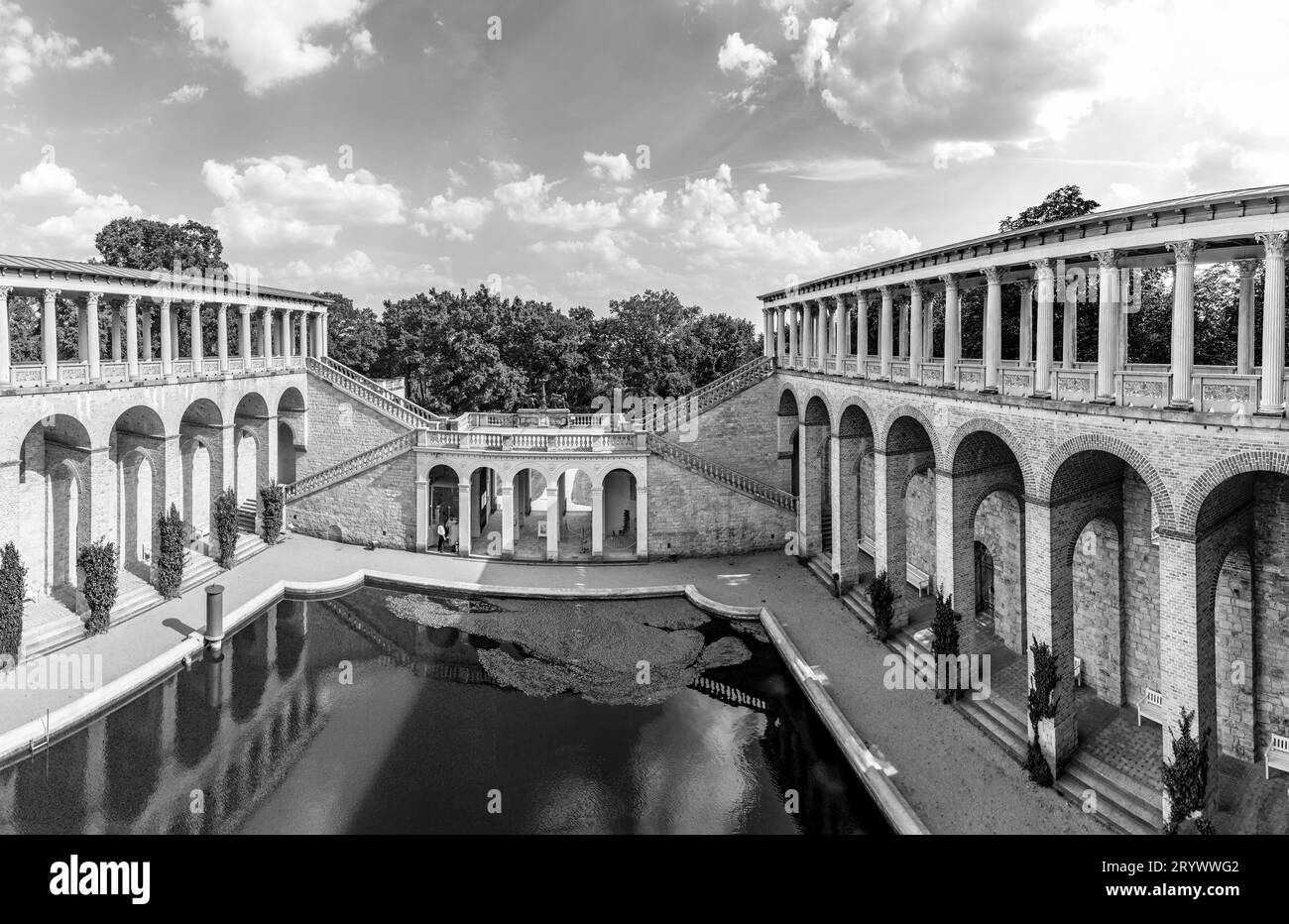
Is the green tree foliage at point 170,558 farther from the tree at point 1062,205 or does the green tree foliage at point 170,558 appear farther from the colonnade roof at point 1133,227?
the tree at point 1062,205

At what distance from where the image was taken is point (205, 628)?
2569 cm

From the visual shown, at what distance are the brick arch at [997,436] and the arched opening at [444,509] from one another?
75.2 feet

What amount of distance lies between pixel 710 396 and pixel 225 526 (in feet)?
76.5

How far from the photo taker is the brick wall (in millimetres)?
34969

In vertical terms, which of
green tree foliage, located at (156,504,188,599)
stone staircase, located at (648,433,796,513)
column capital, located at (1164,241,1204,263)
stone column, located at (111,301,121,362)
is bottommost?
green tree foliage, located at (156,504,188,599)

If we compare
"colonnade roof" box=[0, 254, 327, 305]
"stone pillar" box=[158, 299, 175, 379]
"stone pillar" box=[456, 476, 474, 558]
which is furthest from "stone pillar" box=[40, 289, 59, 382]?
"stone pillar" box=[456, 476, 474, 558]

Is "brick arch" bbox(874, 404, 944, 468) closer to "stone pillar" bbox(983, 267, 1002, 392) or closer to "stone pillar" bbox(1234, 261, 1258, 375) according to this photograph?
"stone pillar" bbox(983, 267, 1002, 392)

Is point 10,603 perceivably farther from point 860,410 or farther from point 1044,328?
point 1044,328

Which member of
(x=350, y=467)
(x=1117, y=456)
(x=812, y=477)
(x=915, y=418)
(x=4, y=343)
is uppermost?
(x=4, y=343)

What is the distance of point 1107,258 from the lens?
16594 millimetres

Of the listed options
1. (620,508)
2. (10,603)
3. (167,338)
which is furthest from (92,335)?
(620,508)

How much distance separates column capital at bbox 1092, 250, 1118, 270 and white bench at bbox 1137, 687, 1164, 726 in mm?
10840
